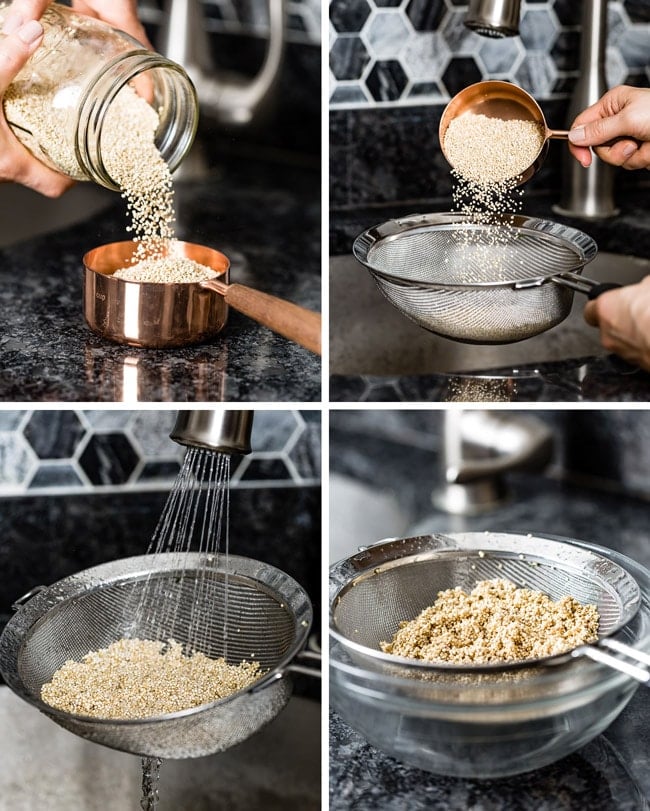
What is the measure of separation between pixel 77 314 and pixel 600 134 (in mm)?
585

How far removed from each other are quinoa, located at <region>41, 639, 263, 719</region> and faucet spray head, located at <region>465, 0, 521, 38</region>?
727mm

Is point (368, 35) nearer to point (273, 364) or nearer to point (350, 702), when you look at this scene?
point (273, 364)

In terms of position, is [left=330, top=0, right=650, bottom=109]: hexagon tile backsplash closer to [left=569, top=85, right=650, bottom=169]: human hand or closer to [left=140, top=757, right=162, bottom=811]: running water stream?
[left=569, top=85, right=650, bottom=169]: human hand

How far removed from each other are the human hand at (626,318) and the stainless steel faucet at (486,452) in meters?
0.48

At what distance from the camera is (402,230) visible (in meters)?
1.10

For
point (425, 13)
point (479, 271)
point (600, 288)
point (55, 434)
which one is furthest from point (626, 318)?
point (55, 434)

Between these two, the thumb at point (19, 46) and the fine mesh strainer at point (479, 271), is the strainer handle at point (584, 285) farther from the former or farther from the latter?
the thumb at point (19, 46)

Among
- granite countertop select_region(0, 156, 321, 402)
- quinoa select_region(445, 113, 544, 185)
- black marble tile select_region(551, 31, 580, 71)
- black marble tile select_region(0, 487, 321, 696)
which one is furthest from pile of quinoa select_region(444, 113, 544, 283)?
black marble tile select_region(0, 487, 321, 696)

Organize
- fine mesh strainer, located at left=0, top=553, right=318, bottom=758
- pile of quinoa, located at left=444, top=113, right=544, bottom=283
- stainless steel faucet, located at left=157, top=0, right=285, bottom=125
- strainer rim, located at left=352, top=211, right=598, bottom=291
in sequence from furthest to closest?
stainless steel faucet, located at left=157, top=0, right=285, bottom=125
pile of quinoa, located at left=444, top=113, right=544, bottom=283
strainer rim, located at left=352, top=211, right=598, bottom=291
fine mesh strainer, located at left=0, top=553, right=318, bottom=758

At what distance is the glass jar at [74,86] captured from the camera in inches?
34.8

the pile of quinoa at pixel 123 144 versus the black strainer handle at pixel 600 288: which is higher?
the pile of quinoa at pixel 123 144

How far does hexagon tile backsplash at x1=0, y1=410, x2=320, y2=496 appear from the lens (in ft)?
4.12

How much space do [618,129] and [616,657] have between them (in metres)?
0.56

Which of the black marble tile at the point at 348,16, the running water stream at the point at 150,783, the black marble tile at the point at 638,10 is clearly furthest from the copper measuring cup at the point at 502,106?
the running water stream at the point at 150,783
